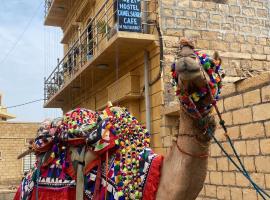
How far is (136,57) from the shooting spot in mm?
9469

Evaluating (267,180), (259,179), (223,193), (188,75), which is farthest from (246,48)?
(188,75)

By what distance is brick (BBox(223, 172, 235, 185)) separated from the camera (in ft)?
18.2

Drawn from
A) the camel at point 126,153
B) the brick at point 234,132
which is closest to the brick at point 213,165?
the brick at point 234,132

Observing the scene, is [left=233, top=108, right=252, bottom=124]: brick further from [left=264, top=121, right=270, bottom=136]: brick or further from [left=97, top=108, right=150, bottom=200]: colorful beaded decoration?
[left=97, top=108, right=150, bottom=200]: colorful beaded decoration

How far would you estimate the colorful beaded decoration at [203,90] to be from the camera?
2.12m

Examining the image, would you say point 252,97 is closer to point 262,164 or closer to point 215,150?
point 262,164

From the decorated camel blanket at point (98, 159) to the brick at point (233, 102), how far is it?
2503 millimetres

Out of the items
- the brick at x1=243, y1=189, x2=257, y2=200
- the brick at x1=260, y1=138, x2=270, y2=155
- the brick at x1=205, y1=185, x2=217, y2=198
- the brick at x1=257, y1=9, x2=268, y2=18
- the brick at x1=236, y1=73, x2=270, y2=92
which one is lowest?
the brick at x1=205, y1=185, x2=217, y2=198

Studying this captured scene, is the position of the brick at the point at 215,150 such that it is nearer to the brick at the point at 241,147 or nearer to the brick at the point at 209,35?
the brick at the point at 241,147

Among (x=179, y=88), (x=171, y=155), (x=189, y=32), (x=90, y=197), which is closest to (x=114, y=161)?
(x=90, y=197)

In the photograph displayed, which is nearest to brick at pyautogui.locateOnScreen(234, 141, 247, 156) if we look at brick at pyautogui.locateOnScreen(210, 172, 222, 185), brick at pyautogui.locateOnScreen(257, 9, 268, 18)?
brick at pyautogui.locateOnScreen(210, 172, 222, 185)

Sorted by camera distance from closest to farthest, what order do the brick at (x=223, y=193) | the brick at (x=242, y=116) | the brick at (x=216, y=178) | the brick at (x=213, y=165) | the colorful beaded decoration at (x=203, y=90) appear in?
the colorful beaded decoration at (x=203, y=90) → the brick at (x=242, y=116) → the brick at (x=223, y=193) → the brick at (x=216, y=178) → the brick at (x=213, y=165)

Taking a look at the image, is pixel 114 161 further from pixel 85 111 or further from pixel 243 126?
pixel 243 126

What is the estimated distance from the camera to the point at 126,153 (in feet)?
9.50
